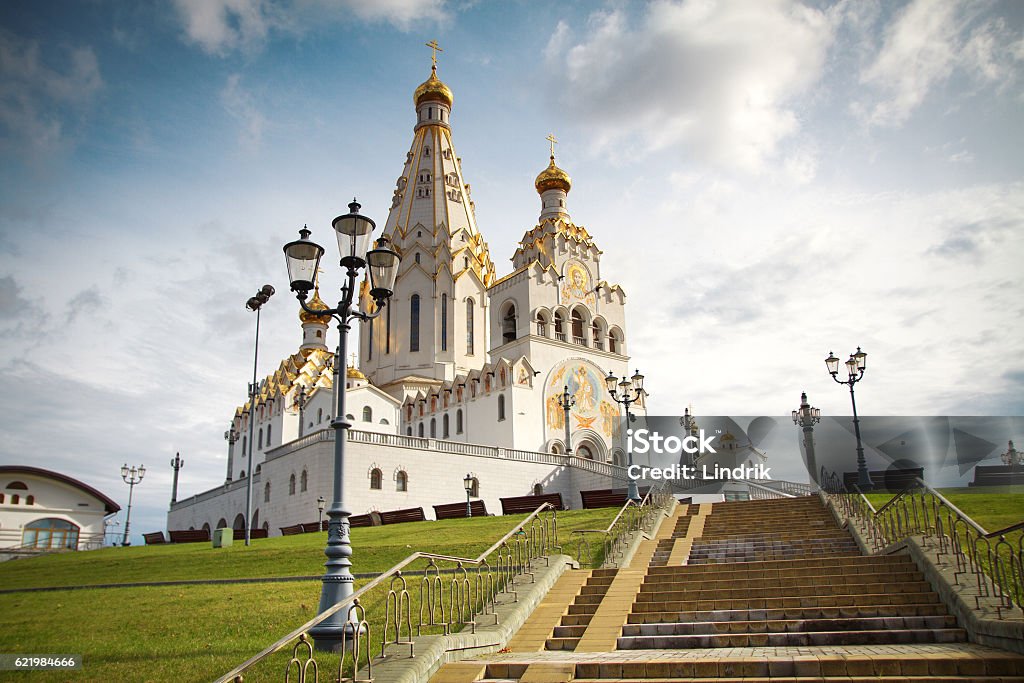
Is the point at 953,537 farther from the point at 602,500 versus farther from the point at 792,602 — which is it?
the point at 602,500

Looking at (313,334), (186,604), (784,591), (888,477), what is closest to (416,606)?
(186,604)

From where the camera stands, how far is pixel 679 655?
829 cm

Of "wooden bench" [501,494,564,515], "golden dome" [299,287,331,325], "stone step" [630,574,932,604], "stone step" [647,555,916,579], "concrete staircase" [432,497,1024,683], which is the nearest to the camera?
"concrete staircase" [432,497,1024,683]

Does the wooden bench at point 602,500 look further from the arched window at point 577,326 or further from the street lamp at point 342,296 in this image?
the arched window at point 577,326

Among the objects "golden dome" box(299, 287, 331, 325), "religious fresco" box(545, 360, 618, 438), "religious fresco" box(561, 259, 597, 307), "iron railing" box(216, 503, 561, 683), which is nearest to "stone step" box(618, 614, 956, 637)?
"iron railing" box(216, 503, 561, 683)

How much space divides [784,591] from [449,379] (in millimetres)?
41963

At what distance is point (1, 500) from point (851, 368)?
45795mm

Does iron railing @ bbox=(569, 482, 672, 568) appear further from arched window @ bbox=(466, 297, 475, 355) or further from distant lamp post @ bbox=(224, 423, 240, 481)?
distant lamp post @ bbox=(224, 423, 240, 481)

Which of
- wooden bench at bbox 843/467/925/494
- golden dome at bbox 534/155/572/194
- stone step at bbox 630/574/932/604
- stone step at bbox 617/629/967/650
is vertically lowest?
stone step at bbox 617/629/967/650

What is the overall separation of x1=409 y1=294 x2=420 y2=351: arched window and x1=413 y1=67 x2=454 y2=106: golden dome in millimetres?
15579

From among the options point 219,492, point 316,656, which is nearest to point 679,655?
point 316,656

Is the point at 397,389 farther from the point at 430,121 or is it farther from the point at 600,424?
the point at 430,121

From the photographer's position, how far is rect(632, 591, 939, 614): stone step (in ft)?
32.0

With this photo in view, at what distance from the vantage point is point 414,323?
5394 cm
